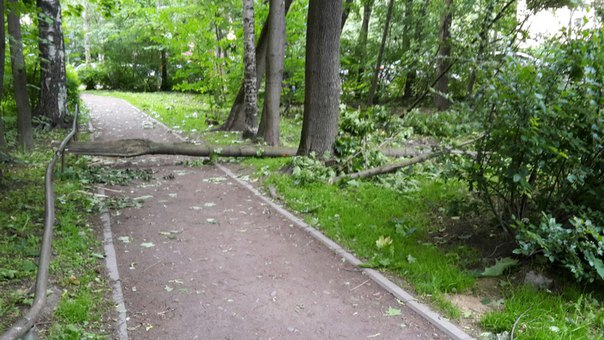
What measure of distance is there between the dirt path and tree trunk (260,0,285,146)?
421cm

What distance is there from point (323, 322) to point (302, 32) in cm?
1329

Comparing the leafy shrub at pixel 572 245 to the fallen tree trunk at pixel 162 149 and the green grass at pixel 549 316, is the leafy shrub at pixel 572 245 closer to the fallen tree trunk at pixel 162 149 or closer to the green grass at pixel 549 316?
the green grass at pixel 549 316

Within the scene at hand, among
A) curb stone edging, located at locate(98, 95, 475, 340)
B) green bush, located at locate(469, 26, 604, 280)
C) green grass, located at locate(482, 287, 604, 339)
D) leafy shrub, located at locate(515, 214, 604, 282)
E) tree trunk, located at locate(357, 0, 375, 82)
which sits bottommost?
curb stone edging, located at locate(98, 95, 475, 340)

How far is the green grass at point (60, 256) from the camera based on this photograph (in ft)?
13.1

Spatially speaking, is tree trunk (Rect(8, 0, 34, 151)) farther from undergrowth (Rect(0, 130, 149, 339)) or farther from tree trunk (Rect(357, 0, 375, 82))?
tree trunk (Rect(357, 0, 375, 82))

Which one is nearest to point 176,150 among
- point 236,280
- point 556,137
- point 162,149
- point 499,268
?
point 162,149

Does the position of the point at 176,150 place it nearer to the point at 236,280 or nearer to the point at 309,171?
the point at 309,171

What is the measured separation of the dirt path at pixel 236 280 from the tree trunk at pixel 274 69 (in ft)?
13.8

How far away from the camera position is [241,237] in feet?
20.4

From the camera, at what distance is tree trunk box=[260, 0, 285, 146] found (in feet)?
37.9

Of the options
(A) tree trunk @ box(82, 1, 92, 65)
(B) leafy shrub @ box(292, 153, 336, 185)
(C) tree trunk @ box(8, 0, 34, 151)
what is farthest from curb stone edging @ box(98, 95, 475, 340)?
(A) tree trunk @ box(82, 1, 92, 65)

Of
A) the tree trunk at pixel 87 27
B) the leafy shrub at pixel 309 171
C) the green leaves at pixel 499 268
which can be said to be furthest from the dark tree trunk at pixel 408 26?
the tree trunk at pixel 87 27

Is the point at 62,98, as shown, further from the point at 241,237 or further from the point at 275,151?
the point at 241,237

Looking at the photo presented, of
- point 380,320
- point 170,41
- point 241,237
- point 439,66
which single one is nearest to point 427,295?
point 380,320
